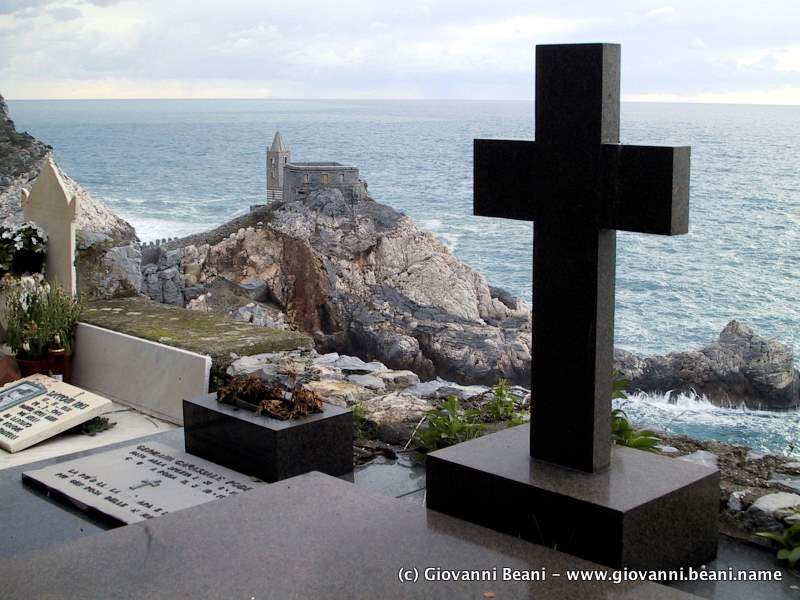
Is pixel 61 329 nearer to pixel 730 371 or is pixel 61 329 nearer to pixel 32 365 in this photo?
pixel 32 365

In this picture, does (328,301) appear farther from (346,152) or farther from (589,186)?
(346,152)

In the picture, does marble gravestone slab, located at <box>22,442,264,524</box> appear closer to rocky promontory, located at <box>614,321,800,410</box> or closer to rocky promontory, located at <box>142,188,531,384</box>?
rocky promontory, located at <box>142,188,531,384</box>

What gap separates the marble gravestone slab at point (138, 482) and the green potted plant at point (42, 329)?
232 cm

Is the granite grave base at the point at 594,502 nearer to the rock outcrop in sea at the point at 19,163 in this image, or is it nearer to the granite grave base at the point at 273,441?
the granite grave base at the point at 273,441

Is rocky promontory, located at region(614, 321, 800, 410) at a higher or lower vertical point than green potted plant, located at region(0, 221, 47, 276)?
lower

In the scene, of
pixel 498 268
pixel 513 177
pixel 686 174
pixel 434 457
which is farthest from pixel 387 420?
pixel 498 268

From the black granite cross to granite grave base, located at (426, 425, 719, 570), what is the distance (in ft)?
0.60

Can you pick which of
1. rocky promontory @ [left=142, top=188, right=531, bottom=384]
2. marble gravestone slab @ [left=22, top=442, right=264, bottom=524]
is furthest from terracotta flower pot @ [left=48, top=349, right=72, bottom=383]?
rocky promontory @ [left=142, top=188, right=531, bottom=384]

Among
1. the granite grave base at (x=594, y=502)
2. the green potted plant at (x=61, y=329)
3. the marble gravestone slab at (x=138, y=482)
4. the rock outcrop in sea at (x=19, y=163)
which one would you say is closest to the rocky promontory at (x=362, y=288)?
the rock outcrop in sea at (x=19, y=163)

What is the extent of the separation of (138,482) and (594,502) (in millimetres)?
2874

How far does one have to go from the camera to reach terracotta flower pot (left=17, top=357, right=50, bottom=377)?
317 inches

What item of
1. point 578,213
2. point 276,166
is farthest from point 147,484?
point 276,166

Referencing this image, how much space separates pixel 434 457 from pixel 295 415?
1.37m

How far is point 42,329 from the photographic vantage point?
8.16 m
